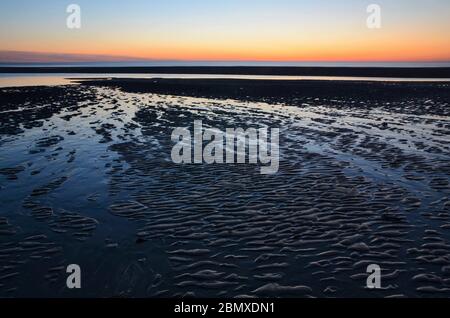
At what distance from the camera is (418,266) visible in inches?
286

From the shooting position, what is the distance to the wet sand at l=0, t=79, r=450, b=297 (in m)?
6.92

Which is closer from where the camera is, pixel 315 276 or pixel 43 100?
pixel 315 276

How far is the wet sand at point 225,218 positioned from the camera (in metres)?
6.92

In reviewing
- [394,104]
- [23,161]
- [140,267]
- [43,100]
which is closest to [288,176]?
[140,267]

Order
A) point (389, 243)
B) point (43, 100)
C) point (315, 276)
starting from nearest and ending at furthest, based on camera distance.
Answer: point (315, 276) → point (389, 243) → point (43, 100)

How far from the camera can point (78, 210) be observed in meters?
10.1

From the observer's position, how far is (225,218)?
966 cm

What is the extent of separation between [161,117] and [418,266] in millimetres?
20678

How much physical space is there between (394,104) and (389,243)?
28292 millimetres

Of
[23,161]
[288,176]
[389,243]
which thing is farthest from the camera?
[23,161]

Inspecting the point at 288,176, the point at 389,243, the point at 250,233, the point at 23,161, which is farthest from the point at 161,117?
the point at 389,243
